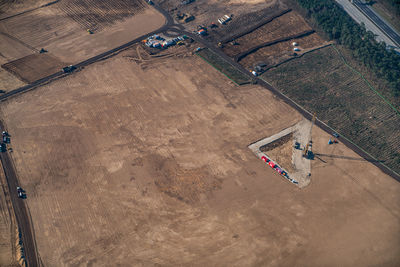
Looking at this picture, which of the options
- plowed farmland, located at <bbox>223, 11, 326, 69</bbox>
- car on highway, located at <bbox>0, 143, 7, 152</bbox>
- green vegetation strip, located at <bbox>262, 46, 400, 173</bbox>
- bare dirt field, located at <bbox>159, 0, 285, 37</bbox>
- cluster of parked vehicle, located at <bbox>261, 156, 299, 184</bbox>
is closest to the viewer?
cluster of parked vehicle, located at <bbox>261, 156, 299, 184</bbox>

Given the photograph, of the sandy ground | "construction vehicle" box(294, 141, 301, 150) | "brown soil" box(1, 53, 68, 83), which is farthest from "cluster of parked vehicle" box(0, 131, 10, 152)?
"construction vehicle" box(294, 141, 301, 150)

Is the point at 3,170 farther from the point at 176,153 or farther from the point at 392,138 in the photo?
the point at 392,138

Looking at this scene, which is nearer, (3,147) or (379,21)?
(3,147)

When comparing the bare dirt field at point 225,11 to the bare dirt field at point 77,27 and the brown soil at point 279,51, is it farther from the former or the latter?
the brown soil at point 279,51

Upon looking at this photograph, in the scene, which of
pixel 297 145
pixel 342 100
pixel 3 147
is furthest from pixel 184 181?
pixel 342 100

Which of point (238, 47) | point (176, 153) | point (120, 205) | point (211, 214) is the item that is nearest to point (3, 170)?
point (120, 205)

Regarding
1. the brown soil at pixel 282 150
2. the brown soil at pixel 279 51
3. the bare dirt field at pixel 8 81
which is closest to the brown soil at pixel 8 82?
the bare dirt field at pixel 8 81

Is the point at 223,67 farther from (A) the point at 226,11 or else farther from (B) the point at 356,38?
(B) the point at 356,38

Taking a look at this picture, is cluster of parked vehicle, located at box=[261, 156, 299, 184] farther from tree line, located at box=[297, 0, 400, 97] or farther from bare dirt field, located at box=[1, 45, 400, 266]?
tree line, located at box=[297, 0, 400, 97]
